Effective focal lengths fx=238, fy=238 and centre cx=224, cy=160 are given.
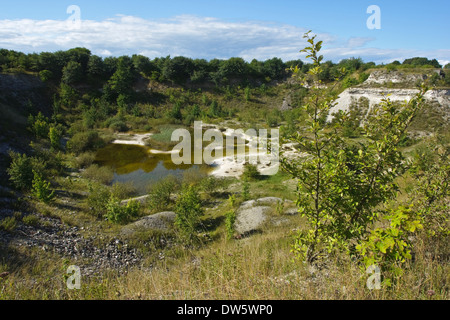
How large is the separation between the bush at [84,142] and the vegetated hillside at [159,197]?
136 millimetres

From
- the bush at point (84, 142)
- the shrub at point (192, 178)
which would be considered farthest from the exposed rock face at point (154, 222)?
the bush at point (84, 142)

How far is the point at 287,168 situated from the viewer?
3656 millimetres

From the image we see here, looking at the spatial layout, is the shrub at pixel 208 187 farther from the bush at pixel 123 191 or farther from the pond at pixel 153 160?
the bush at pixel 123 191

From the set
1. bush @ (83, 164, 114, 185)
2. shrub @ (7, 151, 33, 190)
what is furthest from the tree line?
shrub @ (7, 151, 33, 190)

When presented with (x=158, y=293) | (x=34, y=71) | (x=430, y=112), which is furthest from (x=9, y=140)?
(x=430, y=112)

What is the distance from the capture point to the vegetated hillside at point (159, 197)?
12.1 feet

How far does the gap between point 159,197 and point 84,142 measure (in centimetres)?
A: 1478

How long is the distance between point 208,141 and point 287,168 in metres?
25.0

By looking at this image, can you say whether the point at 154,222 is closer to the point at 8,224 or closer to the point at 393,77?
the point at 8,224

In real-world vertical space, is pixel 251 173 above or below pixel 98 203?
above

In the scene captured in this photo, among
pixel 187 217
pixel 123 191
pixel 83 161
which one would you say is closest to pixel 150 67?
pixel 83 161

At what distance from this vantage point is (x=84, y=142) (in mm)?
23203

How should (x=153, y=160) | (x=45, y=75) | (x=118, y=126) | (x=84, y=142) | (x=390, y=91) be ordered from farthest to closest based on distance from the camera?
(x=45, y=75) < (x=118, y=126) < (x=390, y=91) < (x=84, y=142) < (x=153, y=160)

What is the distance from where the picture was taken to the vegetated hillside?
3686 millimetres
